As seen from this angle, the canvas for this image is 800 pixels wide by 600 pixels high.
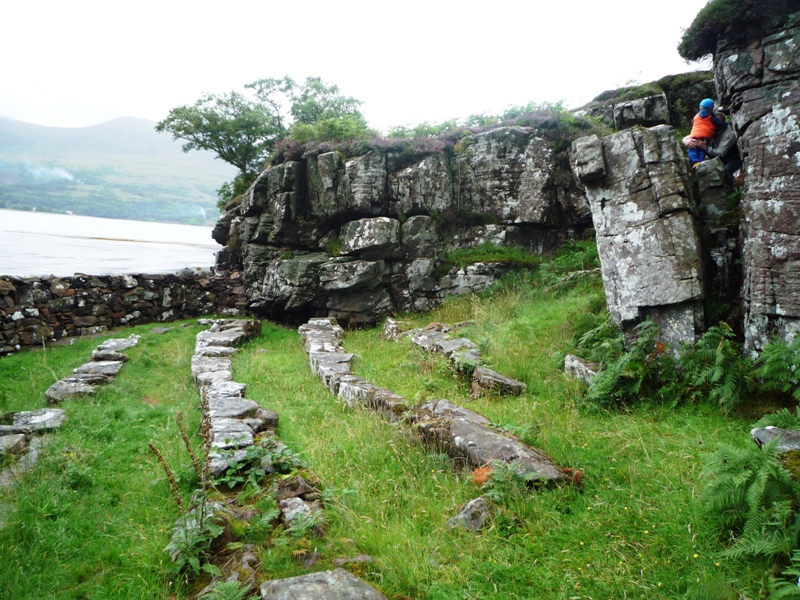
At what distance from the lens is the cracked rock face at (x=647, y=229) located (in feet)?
22.7

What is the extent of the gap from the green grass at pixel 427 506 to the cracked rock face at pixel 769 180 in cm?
183

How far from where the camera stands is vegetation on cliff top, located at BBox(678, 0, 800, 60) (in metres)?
6.28

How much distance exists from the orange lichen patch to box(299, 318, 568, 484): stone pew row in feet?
0.32

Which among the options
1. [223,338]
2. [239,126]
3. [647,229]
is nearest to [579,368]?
[647,229]

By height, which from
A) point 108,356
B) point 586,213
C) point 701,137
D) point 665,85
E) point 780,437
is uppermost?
point 665,85

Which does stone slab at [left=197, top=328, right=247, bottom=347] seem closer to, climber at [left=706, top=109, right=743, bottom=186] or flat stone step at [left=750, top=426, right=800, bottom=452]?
flat stone step at [left=750, top=426, right=800, bottom=452]

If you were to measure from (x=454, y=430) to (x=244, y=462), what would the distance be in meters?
2.60

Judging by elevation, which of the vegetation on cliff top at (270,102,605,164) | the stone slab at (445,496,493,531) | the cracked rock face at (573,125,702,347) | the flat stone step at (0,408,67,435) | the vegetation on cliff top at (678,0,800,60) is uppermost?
the vegetation on cliff top at (270,102,605,164)

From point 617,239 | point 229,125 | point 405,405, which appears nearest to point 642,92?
point 617,239

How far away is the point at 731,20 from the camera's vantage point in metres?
6.61

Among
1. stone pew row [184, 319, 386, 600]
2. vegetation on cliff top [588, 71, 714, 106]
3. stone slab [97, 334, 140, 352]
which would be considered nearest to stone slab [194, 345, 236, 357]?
stone pew row [184, 319, 386, 600]

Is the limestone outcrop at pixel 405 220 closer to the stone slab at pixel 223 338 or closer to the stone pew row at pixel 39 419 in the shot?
the stone slab at pixel 223 338

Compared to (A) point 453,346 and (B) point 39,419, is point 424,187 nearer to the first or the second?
(A) point 453,346

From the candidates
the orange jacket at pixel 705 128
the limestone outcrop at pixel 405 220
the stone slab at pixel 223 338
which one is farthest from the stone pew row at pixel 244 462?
the orange jacket at pixel 705 128
